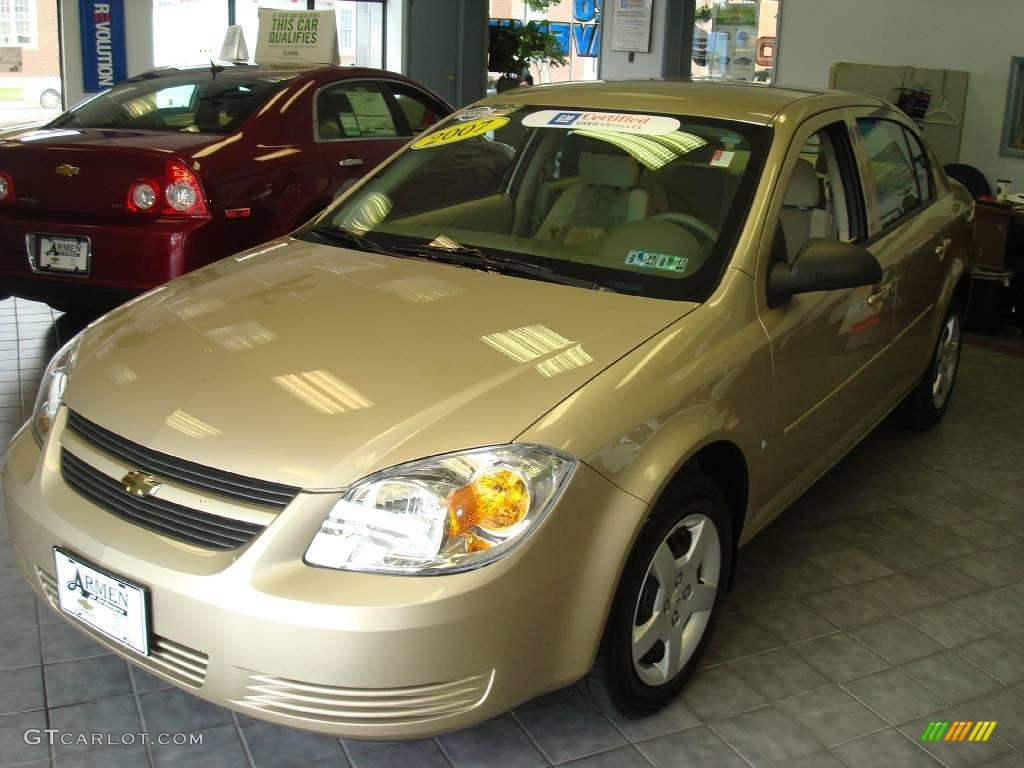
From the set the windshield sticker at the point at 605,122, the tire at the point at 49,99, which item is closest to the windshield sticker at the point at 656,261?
the windshield sticker at the point at 605,122

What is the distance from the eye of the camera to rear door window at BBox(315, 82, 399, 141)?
5.61 meters

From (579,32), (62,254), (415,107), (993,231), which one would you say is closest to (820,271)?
(62,254)

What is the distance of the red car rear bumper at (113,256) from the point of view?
15.0 feet

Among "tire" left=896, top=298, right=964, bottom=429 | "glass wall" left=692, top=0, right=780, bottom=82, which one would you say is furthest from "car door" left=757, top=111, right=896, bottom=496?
"glass wall" left=692, top=0, right=780, bottom=82

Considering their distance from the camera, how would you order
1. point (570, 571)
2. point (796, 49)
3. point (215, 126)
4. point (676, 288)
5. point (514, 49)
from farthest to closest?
point (514, 49), point (796, 49), point (215, 126), point (676, 288), point (570, 571)

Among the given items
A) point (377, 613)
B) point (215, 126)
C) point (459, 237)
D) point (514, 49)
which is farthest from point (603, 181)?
point (514, 49)

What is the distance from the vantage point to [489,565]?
1.98 m

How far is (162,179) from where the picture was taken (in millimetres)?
4629

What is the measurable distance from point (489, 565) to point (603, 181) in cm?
142

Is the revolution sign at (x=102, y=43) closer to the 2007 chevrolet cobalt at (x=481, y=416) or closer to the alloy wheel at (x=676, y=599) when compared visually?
the 2007 chevrolet cobalt at (x=481, y=416)

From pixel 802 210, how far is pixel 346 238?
1.29 meters

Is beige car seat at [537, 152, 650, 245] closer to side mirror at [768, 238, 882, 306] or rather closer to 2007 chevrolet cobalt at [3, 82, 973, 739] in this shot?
2007 chevrolet cobalt at [3, 82, 973, 739]

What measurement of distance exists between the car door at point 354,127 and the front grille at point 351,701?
12.0ft

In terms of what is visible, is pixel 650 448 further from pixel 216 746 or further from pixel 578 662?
pixel 216 746
